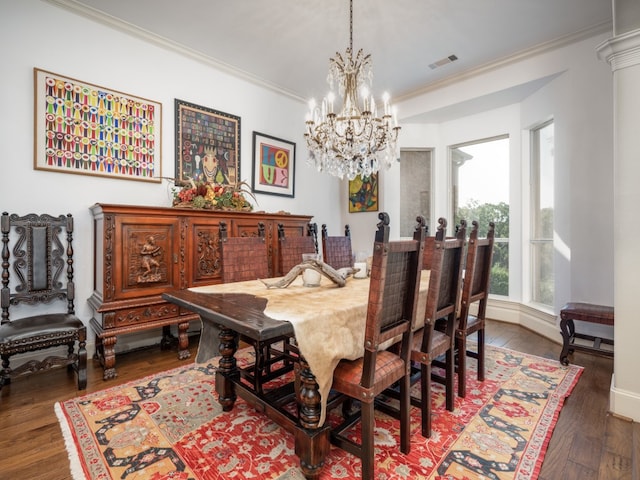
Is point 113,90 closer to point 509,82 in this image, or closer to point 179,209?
point 179,209

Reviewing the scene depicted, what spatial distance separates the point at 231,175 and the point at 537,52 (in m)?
3.66

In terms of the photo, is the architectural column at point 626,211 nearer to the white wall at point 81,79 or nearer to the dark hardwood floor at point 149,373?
the dark hardwood floor at point 149,373

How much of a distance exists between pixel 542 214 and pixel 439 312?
9.64 ft

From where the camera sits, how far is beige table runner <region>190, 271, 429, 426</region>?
131cm

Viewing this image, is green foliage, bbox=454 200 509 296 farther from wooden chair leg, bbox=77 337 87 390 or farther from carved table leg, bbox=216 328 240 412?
wooden chair leg, bbox=77 337 87 390

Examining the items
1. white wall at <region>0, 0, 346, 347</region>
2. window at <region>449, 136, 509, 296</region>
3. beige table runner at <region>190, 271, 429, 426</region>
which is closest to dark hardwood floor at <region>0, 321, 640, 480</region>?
white wall at <region>0, 0, 346, 347</region>

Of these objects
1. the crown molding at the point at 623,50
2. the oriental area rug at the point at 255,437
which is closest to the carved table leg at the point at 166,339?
the oriental area rug at the point at 255,437

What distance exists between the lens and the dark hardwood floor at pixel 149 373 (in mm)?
1439

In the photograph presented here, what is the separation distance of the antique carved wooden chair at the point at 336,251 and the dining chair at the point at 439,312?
4.03 ft

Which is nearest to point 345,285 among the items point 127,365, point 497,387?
point 497,387

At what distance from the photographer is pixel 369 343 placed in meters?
1.29

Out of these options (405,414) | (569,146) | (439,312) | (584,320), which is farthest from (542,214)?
(405,414)

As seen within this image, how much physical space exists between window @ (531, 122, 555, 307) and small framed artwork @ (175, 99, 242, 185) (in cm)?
367

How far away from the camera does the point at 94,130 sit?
9.21ft
